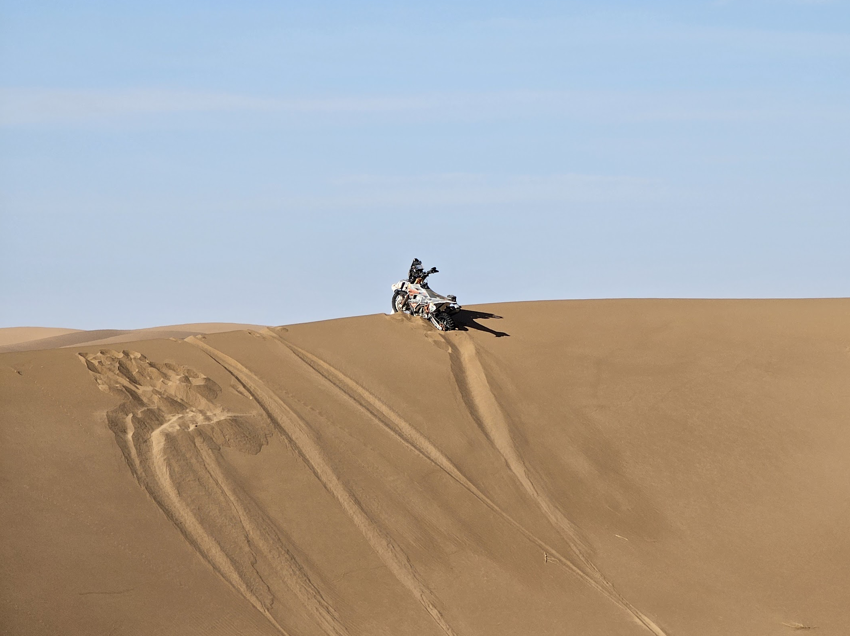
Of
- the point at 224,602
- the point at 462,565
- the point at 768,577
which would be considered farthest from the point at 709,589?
the point at 224,602

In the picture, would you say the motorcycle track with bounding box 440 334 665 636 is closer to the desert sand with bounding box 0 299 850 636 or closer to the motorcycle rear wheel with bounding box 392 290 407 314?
the desert sand with bounding box 0 299 850 636

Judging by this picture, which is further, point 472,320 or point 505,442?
point 472,320

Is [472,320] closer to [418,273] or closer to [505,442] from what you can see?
[418,273]

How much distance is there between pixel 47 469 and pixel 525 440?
250 inches

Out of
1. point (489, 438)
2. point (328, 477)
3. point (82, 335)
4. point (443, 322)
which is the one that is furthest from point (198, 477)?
point (82, 335)

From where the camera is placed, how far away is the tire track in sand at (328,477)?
11.0m

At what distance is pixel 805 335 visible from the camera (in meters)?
17.9

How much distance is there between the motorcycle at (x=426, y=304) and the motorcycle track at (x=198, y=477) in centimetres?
442

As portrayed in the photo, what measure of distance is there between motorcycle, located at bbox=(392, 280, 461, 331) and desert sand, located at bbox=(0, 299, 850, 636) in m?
0.28

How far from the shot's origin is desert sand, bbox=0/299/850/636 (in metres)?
10.5

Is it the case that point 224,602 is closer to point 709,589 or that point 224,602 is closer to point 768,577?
point 709,589

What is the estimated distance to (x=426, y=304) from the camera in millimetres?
16688

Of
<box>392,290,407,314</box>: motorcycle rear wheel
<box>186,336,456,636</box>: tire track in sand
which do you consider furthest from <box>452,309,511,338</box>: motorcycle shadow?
<box>186,336,456,636</box>: tire track in sand

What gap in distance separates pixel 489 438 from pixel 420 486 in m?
1.68
